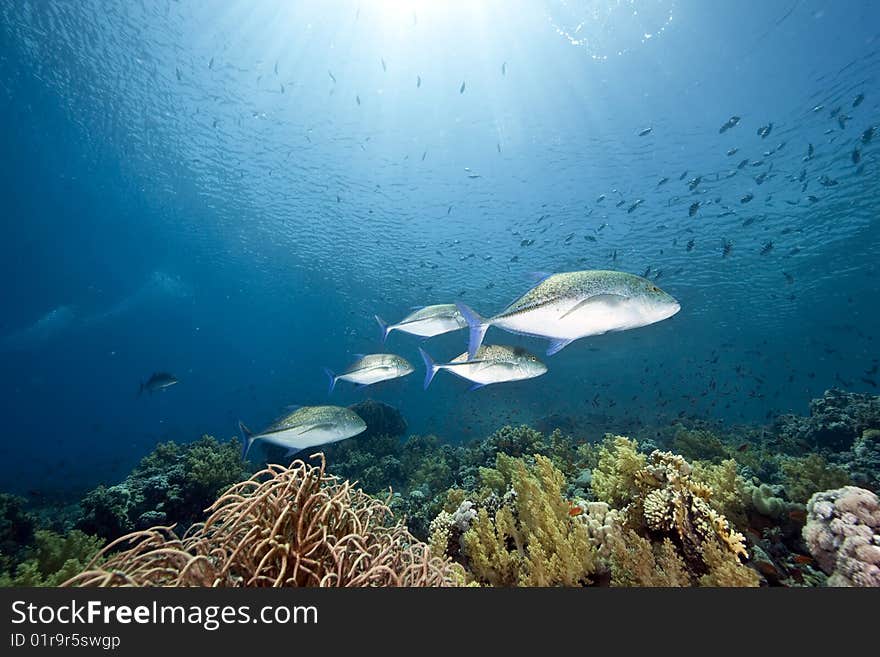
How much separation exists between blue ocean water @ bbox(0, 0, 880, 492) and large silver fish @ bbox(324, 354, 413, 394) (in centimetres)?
304

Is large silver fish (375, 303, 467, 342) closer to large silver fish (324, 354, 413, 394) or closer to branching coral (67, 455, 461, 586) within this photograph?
large silver fish (324, 354, 413, 394)

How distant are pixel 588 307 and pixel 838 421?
12.9m

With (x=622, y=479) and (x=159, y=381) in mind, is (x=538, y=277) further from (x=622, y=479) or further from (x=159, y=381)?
(x=159, y=381)

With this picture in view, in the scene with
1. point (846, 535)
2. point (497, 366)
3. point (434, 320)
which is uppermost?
point (434, 320)

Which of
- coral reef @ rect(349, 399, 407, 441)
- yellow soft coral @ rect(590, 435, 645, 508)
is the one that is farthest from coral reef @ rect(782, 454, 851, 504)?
coral reef @ rect(349, 399, 407, 441)

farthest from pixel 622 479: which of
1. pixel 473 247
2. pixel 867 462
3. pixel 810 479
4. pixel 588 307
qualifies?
pixel 473 247

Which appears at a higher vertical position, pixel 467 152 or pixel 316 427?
pixel 467 152

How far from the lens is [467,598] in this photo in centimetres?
221

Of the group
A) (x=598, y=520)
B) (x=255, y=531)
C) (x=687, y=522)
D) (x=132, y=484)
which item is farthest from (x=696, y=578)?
(x=132, y=484)

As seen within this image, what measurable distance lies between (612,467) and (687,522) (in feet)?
4.96

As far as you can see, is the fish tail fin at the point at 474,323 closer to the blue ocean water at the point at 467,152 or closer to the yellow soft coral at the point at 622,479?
the blue ocean water at the point at 467,152

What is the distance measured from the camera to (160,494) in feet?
22.1

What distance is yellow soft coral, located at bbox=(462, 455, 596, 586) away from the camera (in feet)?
9.84

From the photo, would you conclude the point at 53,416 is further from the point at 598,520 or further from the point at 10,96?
the point at 598,520
